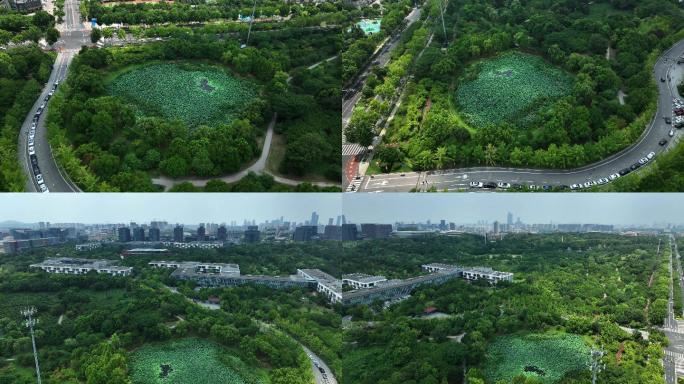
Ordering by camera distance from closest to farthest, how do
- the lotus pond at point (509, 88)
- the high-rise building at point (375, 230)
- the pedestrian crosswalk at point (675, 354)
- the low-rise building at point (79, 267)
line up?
1. the pedestrian crosswalk at point (675, 354)
2. the low-rise building at point (79, 267)
3. the high-rise building at point (375, 230)
4. the lotus pond at point (509, 88)

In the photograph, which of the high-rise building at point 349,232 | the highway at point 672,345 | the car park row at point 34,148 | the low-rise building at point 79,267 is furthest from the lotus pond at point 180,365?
the highway at point 672,345

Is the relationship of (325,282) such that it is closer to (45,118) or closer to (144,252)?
(144,252)

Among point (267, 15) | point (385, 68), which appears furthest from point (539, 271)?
point (267, 15)

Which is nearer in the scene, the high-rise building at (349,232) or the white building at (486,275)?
the high-rise building at (349,232)

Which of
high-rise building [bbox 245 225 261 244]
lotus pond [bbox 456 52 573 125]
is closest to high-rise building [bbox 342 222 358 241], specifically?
high-rise building [bbox 245 225 261 244]

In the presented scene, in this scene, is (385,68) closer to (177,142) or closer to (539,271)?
(177,142)

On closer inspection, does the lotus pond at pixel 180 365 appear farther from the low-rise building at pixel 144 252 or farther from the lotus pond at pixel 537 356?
the lotus pond at pixel 537 356

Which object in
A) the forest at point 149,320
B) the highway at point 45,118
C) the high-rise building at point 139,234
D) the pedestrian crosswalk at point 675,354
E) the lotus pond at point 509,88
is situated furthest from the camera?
the lotus pond at point 509,88

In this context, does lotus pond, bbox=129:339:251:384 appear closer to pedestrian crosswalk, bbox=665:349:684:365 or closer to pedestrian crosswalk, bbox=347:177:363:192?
pedestrian crosswalk, bbox=347:177:363:192
